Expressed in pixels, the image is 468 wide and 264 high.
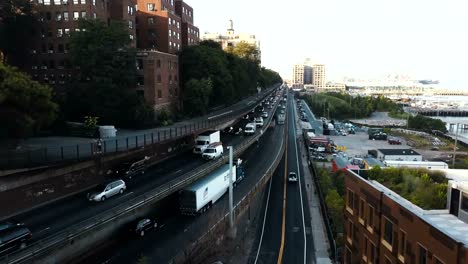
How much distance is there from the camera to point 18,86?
27531mm

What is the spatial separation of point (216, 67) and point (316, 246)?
4673cm

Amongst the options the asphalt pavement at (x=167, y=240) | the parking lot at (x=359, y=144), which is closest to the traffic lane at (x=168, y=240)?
the asphalt pavement at (x=167, y=240)

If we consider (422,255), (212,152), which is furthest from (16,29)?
(422,255)

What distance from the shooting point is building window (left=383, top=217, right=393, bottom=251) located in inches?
891

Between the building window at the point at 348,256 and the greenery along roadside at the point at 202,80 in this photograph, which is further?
the greenery along roadside at the point at 202,80

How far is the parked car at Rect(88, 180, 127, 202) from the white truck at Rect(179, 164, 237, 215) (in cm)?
506

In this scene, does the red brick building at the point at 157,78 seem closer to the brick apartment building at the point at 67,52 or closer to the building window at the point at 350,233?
the brick apartment building at the point at 67,52

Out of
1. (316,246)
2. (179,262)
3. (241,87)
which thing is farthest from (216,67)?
(179,262)

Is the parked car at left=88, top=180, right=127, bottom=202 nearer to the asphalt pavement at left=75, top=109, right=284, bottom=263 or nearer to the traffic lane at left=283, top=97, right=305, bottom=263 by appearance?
the asphalt pavement at left=75, top=109, right=284, bottom=263

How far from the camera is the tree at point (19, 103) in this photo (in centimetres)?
2738

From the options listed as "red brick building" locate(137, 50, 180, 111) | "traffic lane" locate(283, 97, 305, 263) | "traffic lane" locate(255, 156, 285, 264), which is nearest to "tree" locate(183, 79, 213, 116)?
"red brick building" locate(137, 50, 180, 111)

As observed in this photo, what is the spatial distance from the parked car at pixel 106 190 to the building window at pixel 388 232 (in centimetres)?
1969

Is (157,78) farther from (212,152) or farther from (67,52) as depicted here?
(212,152)

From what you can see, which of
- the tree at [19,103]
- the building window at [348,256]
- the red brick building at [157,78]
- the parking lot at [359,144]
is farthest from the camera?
the parking lot at [359,144]
